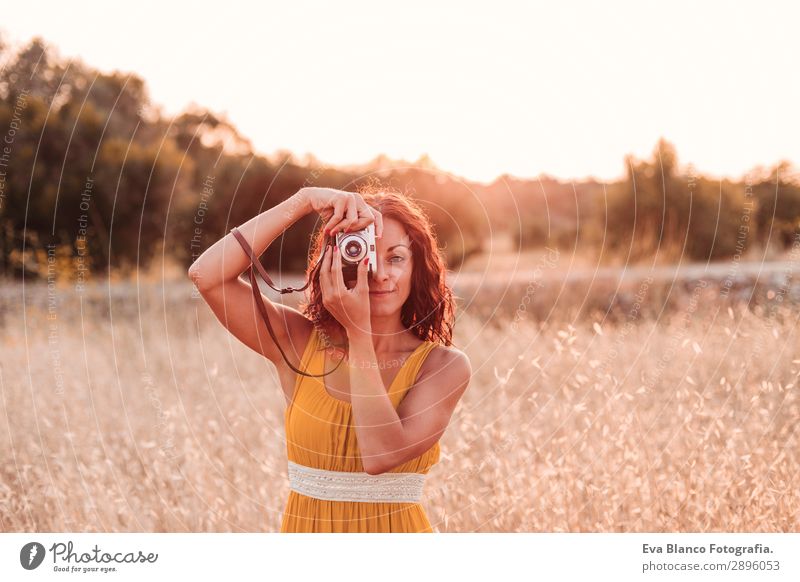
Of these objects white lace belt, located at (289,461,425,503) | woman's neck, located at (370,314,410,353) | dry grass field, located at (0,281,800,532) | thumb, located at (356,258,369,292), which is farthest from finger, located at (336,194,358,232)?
dry grass field, located at (0,281,800,532)

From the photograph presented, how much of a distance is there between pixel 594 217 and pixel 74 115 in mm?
7113

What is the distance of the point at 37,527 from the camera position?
3256 mm

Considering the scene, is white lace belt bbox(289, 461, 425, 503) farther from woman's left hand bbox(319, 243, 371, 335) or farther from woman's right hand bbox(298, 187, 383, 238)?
woman's right hand bbox(298, 187, 383, 238)

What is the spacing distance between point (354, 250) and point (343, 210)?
4.9 inches

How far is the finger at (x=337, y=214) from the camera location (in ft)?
6.97

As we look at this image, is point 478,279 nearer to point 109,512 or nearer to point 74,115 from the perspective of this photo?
point 109,512

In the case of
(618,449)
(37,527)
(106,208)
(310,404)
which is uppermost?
(106,208)

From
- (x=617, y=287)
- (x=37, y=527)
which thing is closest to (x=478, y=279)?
(x=617, y=287)

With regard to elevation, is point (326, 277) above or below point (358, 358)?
above

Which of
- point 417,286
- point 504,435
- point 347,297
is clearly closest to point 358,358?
point 347,297

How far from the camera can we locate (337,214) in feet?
6.98

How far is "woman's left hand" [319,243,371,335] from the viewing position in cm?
202

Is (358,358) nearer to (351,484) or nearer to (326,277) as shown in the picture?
(326,277)

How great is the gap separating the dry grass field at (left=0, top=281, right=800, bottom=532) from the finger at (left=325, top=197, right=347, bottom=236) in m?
0.95
